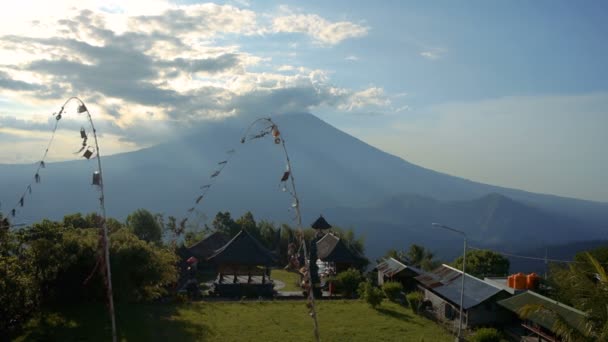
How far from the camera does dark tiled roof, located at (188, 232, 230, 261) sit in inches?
1629

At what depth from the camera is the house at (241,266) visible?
30828 millimetres

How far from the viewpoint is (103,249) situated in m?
5.20

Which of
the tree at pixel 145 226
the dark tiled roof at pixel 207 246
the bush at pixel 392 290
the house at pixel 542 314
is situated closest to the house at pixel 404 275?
the bush at pixel 392 290

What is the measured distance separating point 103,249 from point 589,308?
1295 centimetres

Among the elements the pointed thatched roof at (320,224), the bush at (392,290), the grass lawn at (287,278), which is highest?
the pointed thatched roof at (320,224)

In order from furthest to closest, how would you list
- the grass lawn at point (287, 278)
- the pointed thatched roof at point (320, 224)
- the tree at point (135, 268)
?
the pointed thatched roof at point (320, 224) → the grass lawn at point (287, 278) → the tree at point (135, 268)

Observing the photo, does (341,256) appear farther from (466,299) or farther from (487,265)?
(466,299)

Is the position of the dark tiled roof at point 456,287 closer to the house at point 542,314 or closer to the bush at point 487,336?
the house at point 542,314

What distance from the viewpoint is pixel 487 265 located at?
1516 inches

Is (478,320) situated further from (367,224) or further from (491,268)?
(367,224)

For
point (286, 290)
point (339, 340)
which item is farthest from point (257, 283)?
point (339, 340)

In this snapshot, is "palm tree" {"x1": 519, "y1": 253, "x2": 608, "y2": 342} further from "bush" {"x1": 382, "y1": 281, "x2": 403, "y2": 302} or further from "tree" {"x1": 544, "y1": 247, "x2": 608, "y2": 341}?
"bush" {"x1": 382, "y1": 281, "x2": 403, "y2": 302}

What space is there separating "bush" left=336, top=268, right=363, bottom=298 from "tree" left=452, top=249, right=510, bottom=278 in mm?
11298

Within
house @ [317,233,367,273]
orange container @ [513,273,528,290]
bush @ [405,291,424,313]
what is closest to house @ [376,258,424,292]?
house @ [317,233,367,273]
